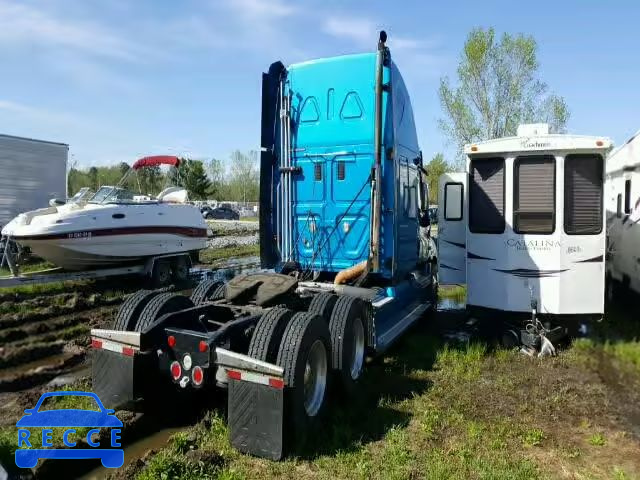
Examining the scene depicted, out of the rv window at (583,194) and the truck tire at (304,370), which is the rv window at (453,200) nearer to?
the rv window at (583,194)

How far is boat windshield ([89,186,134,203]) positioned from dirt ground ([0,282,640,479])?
14.6 feet

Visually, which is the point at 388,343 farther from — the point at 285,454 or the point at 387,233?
the point at 285,454

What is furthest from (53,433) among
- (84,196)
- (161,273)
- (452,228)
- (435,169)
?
(435,169)

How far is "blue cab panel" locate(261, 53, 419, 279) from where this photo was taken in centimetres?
715

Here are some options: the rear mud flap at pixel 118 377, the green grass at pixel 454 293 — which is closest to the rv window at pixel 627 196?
the green grass at pixel 454 293

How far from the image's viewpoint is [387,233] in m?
7.15

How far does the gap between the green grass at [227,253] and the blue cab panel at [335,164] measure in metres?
10.8

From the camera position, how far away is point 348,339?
5.47m

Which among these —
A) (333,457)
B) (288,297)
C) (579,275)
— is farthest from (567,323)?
(333,457)

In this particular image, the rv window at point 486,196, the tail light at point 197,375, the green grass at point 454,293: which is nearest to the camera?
the tail light at point 197,375

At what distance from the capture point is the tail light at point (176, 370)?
4611mm

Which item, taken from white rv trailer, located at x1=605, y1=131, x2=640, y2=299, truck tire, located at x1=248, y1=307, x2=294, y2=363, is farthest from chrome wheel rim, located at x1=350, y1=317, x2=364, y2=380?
white rv trailer, located at x1=605, y1=131, x2=640, y2=299

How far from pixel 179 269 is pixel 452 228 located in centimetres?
770

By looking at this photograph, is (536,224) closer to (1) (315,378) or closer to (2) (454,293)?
(1) (315,378)
